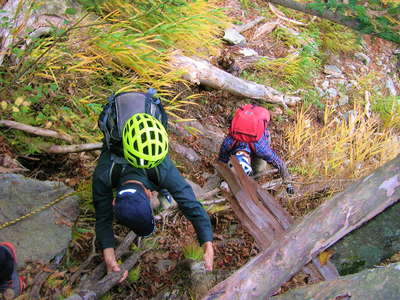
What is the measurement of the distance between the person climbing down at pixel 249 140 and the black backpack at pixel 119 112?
3.94ft

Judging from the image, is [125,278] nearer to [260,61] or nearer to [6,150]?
[6,150]

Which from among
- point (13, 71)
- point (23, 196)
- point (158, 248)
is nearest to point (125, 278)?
point (158, 248)

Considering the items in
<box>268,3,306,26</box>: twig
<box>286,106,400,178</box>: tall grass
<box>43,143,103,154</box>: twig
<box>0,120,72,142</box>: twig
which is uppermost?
<box>268,3,306,26</box>: twig

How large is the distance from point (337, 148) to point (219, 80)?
1.61 m

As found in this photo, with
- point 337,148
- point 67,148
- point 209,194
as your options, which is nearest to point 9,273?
point 67,148

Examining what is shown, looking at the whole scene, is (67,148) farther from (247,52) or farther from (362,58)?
(362,58)

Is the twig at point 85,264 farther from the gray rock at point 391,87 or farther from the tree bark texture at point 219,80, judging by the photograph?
the gray rock at point 391,87

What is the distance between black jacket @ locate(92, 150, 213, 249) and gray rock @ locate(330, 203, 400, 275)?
35.3 inches

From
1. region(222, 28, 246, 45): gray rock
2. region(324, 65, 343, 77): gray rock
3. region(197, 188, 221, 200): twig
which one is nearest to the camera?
region(197, 188, 221, 200): twig

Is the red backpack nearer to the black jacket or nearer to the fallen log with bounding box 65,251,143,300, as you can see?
the black jacket

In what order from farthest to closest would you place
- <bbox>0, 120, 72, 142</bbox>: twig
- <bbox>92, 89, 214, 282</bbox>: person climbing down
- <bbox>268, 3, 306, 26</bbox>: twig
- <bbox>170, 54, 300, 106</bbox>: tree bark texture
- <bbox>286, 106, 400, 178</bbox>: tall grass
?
<bbox>268, 3, 306, 26</bbox>: twig < <bbox>286, 106, 400, 178</bbox>: tall grass < <bbox>170, 54, 300, 106</bbox>: tree bark texture < <bbox>0, 120, 72, 142</bbox>: twig < <bbox>92, 89, 214, 282</bbox>: person climbing down

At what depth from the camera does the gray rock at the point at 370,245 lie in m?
2.09

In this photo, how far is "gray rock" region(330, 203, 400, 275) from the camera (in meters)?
2.09

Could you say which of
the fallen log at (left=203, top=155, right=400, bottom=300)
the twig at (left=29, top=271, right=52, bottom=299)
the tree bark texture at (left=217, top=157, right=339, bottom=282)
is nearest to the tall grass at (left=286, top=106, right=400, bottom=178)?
the tree bark texture at (left=217, top=157, right=339, bottom=282)
